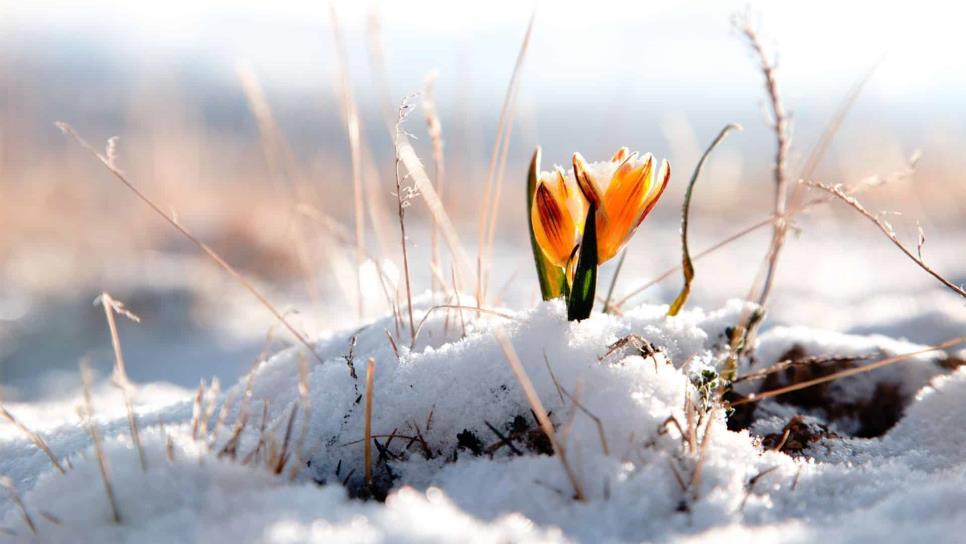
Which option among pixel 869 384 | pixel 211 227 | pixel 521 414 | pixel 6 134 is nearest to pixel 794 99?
pixel 869 384

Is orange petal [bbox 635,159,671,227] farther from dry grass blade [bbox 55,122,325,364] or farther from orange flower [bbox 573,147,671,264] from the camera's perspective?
dry grass blade [bbox 55,122,325,364]

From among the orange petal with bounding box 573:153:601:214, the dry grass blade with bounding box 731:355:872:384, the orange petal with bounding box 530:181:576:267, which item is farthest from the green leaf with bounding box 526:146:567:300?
the dry grass blade with bounding box 731:355:872:384

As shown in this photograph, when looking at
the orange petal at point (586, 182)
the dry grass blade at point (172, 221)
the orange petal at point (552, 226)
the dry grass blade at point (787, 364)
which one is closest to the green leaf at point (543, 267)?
the orange petal at point (552, 226)

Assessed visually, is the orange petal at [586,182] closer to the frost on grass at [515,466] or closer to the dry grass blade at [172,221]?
the frost on grass at [515,466]

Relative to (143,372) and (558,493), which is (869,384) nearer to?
(558,493)

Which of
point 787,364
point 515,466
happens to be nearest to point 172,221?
point 515,466
